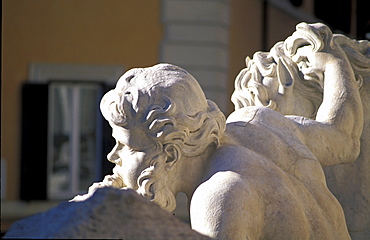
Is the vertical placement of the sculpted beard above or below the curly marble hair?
below

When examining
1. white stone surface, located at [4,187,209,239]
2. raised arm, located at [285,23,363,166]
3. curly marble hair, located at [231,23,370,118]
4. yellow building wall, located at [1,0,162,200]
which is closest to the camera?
white stone surface, located at [4,187,209,239]

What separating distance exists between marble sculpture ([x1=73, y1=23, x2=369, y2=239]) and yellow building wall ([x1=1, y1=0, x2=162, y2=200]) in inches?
494

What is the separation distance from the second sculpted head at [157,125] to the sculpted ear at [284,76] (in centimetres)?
92

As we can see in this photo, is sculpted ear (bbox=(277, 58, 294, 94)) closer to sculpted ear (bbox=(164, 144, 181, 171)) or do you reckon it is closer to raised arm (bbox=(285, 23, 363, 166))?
raised arm (bbox=(285, 23, 363, 166))

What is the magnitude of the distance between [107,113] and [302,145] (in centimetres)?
62

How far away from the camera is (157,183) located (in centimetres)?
268

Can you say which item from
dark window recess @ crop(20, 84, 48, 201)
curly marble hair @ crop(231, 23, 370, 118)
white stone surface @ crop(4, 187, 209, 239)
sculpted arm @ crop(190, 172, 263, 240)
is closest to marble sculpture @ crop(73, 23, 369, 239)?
sculpted arm @ crop(190, 172, 263, 240)

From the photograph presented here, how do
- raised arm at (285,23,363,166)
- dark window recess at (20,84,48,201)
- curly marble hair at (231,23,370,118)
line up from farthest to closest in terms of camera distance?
dark window recess at (20,84,48,201)
curly marble hair at (231,23,370,118)
raised arm at (285,23,363,166)

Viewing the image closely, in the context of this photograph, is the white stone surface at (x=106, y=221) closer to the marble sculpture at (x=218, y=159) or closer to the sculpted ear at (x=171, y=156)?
the marble sculpture at (x=218, y=159)

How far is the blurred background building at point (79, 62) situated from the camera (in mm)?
15453

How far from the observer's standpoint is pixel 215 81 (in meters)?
15.4

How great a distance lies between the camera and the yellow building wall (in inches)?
611

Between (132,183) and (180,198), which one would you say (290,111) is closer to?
(132,183)

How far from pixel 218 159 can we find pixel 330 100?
734 millimetres
